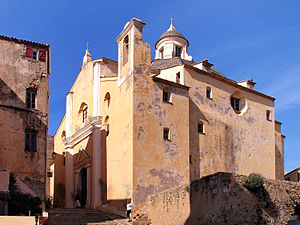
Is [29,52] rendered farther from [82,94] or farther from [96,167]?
[82,94]

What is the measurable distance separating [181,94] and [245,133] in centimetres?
733

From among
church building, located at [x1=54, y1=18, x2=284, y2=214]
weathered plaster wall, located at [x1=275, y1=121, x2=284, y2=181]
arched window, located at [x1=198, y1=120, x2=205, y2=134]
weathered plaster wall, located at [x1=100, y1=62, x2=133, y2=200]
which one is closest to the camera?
weathered plaster wall, located at [x1=100, y1=62, x2=133, y2=200]

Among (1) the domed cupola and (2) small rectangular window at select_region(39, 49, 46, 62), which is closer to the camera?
(2) small rectangular window at select_region(39, 49, 46, 62)

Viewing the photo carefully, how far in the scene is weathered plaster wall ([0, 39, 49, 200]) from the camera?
23422 mm

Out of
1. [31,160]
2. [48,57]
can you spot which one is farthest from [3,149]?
[48,57]

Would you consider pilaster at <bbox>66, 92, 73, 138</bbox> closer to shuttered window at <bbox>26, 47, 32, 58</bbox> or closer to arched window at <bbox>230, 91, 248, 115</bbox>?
shuttered window at <bbox>26, 47, 32, 58</bbox>

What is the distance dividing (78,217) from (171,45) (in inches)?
821

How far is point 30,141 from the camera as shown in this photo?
959 inches

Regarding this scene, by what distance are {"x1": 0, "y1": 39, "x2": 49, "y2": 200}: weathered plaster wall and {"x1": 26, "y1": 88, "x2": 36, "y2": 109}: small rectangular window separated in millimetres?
215

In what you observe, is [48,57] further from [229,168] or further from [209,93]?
[229,168]

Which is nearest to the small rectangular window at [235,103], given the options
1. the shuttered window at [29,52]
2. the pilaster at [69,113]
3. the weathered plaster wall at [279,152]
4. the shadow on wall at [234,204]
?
the weathered plaster wall at [279,152]

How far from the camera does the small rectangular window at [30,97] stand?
24.8 m

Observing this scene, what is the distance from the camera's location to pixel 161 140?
82.7ft

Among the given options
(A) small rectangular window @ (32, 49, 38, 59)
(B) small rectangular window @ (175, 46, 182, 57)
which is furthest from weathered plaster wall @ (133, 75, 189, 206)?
(B) small rectangular window @ (175, 46, 182, 57)
